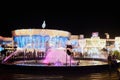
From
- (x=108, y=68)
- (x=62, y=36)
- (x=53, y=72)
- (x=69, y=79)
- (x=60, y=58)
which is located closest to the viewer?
(x=69, y=79)

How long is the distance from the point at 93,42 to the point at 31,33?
16.4 m

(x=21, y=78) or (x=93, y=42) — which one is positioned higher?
(x=93, y=42)

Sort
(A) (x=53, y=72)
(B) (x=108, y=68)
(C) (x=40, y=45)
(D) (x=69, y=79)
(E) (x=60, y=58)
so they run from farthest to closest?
(C) (x=40, y=45), (E) (x=60, y=58), (B) (x=108, y=68), (A) (x=53, y=72), (D) (x=69, y=79)

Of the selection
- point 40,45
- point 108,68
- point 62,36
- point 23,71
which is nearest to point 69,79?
point 23,71

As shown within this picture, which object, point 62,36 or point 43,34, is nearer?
point 43,34

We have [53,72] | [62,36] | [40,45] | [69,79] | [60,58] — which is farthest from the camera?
[62,36]

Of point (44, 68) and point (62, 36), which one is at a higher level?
point (62, 36)

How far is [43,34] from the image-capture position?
69125mm

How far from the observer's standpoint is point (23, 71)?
79.9ft

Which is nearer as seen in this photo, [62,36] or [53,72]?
[53,72]

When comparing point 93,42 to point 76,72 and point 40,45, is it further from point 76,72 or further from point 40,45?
point 76,72

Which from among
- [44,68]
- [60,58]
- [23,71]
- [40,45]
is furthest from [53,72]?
[40,45]

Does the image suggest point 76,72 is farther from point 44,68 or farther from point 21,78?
point 21,78

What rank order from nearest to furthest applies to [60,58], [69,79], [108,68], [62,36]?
1. [69,79]
2. [108,68]
3. [60,58]
4. [62,36]
